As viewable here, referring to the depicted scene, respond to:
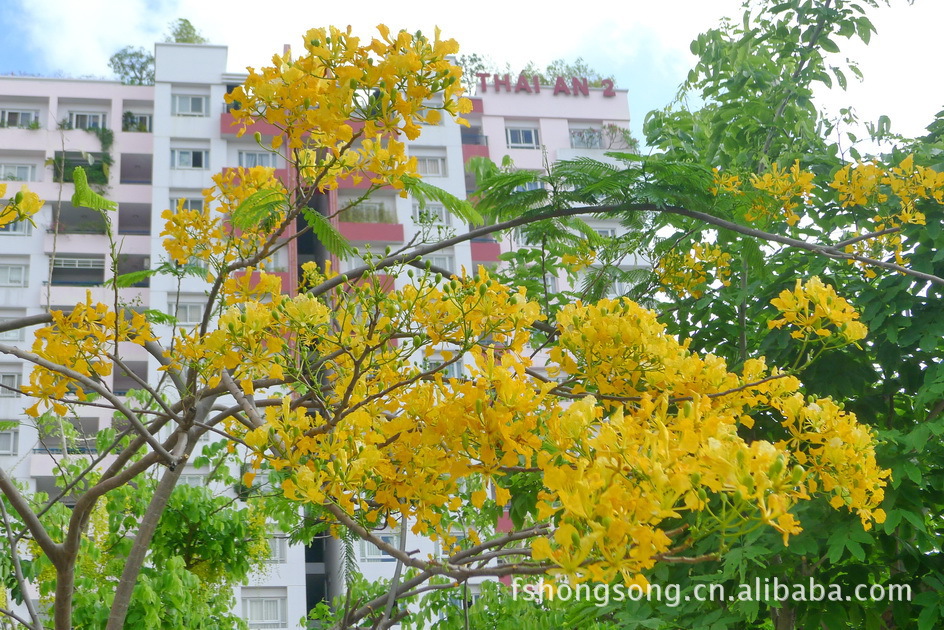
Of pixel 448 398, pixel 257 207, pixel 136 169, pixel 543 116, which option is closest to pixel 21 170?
pixel 136 169

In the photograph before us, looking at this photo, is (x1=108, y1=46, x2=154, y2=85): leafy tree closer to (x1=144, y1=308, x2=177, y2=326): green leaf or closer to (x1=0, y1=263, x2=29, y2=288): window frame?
(x1=0, y1=263, x2=29, y2=288): window frame

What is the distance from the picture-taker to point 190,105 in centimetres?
2373

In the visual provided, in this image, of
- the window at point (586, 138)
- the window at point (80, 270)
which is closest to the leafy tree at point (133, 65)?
the window at point (80, 270)

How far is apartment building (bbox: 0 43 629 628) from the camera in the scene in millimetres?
21375

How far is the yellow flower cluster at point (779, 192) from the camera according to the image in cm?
380

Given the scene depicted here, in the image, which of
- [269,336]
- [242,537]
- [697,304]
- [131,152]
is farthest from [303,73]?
[131,152]

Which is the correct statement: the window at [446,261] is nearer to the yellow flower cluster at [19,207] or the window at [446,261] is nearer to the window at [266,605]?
the window at [266,605]

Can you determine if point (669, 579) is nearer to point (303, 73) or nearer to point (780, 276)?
point (780, 276)

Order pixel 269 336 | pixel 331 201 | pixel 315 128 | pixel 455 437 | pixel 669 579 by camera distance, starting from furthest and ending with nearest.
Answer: pixel 331 201, pixel 669 579, pixel 315 128, pixel 269 336, pixel 455 437

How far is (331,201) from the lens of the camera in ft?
73.4

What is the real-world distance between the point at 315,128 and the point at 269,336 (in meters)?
0.77

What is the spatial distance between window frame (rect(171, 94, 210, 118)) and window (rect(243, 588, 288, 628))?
12.7 meters

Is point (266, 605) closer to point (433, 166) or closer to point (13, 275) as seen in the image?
point (13, 275)

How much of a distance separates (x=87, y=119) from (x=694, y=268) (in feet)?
76.4
